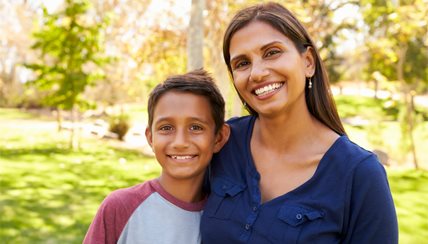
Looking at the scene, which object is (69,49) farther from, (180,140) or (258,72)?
(258,72)

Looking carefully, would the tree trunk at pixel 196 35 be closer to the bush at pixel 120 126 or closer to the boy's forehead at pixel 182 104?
the boy's forehead at pixel 182 104

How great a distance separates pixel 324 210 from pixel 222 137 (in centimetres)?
59

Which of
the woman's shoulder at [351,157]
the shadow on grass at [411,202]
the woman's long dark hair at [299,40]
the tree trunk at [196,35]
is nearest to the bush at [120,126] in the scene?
the shadow on grass at [411,202]

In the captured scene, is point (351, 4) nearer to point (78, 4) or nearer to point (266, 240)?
point (78, 4)

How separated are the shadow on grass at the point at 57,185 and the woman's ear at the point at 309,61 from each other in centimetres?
374

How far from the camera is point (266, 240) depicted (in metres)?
1.74

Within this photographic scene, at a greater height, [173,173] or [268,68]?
[268,68]

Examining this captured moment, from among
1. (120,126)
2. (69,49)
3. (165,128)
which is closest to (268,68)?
(165,128)

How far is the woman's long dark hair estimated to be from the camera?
1.88m

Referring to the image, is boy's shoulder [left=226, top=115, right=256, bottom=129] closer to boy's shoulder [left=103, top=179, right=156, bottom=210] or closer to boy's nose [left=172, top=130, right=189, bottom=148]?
boy's nose [left=172, top=130, right=189, bottom=148]

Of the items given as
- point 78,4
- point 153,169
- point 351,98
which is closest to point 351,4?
point 153,169

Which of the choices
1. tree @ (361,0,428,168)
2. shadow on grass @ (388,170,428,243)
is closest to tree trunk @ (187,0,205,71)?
shadow on grass @ (388,170,428,243)

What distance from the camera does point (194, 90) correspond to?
2.05 meters

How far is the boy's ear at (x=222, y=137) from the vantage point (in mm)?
2115
